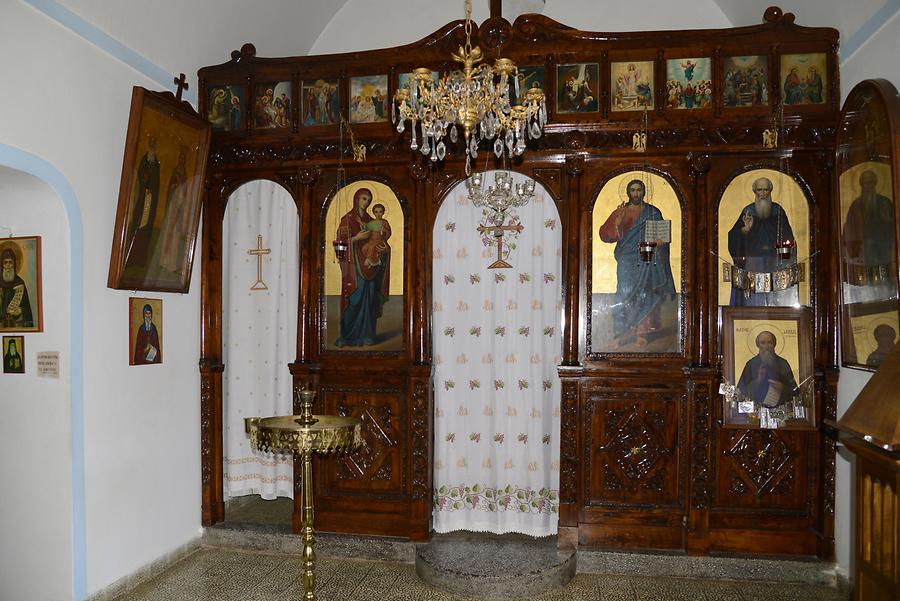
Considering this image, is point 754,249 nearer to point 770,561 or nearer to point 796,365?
point 796,365

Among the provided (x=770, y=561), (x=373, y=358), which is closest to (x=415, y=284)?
(x=373, y=358)

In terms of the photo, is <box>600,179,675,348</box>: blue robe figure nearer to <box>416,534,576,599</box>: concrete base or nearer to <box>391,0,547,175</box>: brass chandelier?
<box>416,534,576,599</box>: concrete base

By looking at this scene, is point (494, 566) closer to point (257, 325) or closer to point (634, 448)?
point (634, 448)

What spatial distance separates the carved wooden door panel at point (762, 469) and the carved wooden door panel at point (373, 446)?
2243 mm

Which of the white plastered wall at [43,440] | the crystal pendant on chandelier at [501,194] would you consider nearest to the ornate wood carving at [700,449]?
the crystal pendant on chandelier at [501,194]

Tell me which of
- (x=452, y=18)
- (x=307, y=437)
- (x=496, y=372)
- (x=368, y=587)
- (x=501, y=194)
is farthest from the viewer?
(x=452, y=18)

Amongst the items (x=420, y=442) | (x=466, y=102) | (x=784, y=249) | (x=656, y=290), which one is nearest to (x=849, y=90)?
(x=784, y=249)

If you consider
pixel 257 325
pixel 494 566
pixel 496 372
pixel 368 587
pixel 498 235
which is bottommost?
pixel 368 587

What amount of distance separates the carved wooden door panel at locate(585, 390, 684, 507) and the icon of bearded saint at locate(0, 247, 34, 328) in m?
3.58

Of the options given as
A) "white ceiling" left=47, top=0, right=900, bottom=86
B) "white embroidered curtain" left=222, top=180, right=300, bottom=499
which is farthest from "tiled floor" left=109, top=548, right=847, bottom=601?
"white ceiling" left=47, top=0, right=900, bottom=86

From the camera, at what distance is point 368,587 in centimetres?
432

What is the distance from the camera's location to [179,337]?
4.88 meters

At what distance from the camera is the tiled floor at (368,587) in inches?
164

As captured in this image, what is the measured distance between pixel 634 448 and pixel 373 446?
186 centimetres
